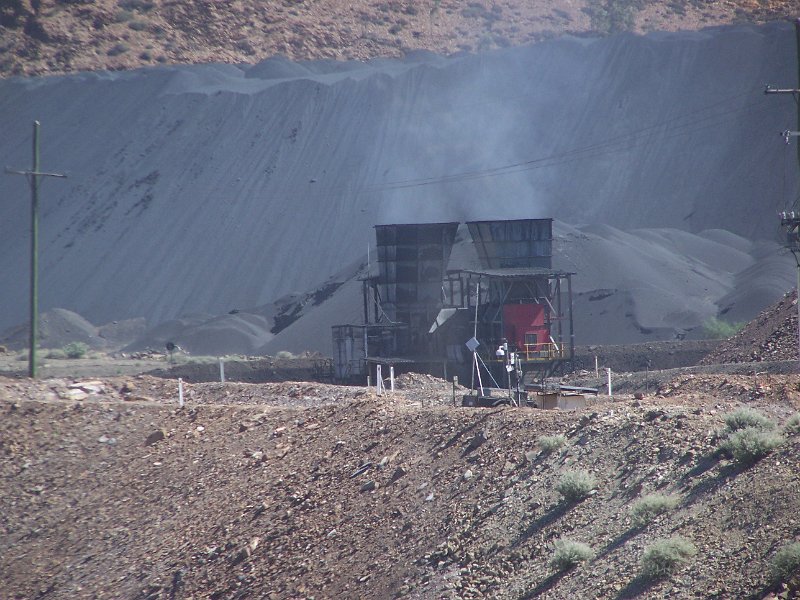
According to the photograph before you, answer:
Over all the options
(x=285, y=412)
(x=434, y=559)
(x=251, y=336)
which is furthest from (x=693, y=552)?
(x=251, y=336)

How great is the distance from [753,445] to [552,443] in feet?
11.7

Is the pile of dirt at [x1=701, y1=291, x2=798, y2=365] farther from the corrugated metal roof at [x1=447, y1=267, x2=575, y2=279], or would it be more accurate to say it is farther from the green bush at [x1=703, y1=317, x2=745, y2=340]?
the green bush at [x1=703, y1=317, x2=745, y2=340]

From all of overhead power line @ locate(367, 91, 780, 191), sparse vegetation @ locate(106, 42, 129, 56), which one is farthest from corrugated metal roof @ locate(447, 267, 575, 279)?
sparse vegetation @ locate(106, 42, 129, 56)

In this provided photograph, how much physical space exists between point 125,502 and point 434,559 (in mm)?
8529

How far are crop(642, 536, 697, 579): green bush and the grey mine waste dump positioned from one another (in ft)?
179

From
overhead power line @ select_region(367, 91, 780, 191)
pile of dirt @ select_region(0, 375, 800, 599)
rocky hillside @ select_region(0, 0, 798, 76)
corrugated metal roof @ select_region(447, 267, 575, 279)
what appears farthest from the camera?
rocky hillside @ select_region(0, 0, 798, 76)

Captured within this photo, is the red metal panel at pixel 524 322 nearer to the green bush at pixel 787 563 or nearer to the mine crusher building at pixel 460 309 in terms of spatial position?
the mine crusher building at pixel 460 309

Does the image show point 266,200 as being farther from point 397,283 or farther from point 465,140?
point 397,283

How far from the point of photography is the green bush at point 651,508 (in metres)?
13.4

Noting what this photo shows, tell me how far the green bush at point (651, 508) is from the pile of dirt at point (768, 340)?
18977 mm

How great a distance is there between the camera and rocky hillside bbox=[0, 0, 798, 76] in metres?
105

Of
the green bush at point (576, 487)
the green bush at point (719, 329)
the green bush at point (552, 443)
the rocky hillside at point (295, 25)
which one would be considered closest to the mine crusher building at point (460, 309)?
the green bush at point (719, 329)

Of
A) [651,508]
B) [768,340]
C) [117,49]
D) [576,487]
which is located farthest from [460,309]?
[117,49]

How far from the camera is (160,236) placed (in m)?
82.5
